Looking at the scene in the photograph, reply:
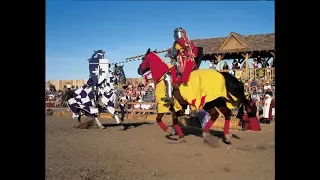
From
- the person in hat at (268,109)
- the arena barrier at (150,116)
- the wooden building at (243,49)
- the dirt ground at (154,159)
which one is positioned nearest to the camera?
the dirt ground at (154,159)

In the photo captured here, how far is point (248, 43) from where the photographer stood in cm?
2053

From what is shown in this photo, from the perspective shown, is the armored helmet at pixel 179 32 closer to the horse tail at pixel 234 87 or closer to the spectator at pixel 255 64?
the horse tail at pixel 234 87

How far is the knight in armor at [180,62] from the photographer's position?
802 cm

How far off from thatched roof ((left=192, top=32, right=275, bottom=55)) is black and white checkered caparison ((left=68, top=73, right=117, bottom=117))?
A: 11.2 meters

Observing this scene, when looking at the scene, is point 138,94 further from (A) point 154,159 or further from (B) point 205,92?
(A) point 154,159

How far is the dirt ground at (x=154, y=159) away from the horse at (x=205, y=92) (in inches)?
28.4

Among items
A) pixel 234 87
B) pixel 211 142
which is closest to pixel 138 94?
pixel 234 87

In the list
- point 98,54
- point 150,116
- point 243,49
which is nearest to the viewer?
point 98,54

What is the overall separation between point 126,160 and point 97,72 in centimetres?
546

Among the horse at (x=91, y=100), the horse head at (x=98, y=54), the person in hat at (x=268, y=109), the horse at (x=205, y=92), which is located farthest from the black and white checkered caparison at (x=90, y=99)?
the person in hat at (x=268, y=109)

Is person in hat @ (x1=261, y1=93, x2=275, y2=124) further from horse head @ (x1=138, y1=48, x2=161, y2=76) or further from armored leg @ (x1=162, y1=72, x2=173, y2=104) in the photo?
armored leg @ (x1=162, y1=72, x2=173, y2=104)

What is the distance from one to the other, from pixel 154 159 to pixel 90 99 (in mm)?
5299
